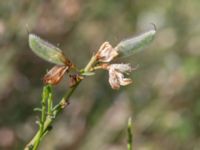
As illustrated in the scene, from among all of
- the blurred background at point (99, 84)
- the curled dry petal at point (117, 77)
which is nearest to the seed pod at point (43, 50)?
the curled dry petal at point (117, 77)

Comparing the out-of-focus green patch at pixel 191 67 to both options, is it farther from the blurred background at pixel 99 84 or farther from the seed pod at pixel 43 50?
the seed pod at pixel 43 50

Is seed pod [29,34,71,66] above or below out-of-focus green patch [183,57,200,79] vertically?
below

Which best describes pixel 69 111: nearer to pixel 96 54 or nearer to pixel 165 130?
pixel 165 130

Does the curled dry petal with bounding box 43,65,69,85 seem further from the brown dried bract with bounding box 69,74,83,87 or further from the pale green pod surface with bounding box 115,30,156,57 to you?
the pale green pod surface with bounding box 115,30,156,57

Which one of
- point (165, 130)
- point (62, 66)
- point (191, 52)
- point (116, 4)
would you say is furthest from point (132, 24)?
point (62, 66)

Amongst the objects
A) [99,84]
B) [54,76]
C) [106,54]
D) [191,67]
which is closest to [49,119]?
[54,76]

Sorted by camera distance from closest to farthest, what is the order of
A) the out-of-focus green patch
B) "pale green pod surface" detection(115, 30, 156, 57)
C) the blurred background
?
"pale green pod surface" detection(115, 30, 156, 57)
the blurred background
the out-of-focus green patch

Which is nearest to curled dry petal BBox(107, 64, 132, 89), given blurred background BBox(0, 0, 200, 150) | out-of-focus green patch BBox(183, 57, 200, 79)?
blurred background BBox(0, 0, 200, 150)
